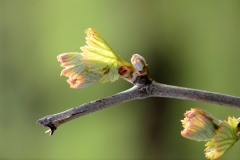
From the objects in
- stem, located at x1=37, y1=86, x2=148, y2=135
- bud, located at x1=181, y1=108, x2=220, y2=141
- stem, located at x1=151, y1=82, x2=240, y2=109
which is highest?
stem, located at x1=37, y1=86, x2=148, y2=135

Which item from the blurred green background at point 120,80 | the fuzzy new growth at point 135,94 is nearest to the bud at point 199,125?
the fuzzy new growth at point 135,94

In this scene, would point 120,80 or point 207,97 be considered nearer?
point 207,97

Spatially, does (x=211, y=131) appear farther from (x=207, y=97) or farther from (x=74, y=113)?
(x=74, y=113)

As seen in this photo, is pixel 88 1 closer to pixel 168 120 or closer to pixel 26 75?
pixel 26 75

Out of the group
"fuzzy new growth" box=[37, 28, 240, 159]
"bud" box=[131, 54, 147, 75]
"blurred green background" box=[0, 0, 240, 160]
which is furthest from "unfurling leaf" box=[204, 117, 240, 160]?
"blurred green background" box=[0, 0, 240, 160]

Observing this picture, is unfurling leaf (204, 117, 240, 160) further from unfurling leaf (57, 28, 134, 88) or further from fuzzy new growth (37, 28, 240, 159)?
unfurling leaf (57, 28, 134, 88)

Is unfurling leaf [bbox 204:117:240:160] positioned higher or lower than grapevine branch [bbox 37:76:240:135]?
lower

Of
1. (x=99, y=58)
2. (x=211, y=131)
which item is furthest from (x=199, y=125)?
(x=99, y=58)

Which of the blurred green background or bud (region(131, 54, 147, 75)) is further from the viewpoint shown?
the blurred green background

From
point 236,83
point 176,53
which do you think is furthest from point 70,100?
point 236,83
